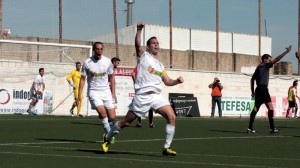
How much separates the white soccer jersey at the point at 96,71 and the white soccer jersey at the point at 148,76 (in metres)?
2.34

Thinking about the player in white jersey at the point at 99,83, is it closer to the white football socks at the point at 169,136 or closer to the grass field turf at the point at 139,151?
the grass field turf at the point at 139,151

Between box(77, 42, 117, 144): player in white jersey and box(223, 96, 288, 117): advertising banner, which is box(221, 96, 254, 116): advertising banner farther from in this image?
box(77, 42, 117, 144): player in white jersey

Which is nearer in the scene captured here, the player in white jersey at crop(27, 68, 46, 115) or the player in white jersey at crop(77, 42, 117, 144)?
the player in white jersey at crop(77, 42, 117, 144)

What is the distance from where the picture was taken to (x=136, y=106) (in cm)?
1098

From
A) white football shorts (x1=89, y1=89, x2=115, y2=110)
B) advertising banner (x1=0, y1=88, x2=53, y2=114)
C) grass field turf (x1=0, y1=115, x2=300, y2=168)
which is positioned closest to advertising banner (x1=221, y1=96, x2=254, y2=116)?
advertising banner (x1=0, y1=88, x2=53, y2=114)

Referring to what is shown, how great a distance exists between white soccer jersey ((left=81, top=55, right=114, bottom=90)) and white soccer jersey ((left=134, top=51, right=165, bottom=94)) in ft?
7.67

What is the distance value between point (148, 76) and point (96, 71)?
8.22 ft

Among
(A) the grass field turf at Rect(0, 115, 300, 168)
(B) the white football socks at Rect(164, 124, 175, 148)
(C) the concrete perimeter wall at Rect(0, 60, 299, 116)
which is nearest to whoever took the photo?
(A) the grass field turf at Rect(0, 115, 300, 168)

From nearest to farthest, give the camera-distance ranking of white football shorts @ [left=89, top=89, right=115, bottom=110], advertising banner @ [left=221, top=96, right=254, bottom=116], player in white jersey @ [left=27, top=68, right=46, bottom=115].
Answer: white football shorts @ [left=89, top=89, right=115, bottom=110] → player in white jersey @ [left=27, top=68, right=46, bottom=115] → advertising banner @ [left=221, top=96, right=254, bottom=116]

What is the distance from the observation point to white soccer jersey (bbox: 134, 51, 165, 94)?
11000 millimetres

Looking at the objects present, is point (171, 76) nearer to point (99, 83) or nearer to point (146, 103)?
point (99, 83)

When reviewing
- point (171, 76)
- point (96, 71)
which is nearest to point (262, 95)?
point (96, 71)

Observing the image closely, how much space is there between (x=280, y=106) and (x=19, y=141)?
1196 inches

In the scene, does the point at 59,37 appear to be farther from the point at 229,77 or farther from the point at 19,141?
the point at 19,141
